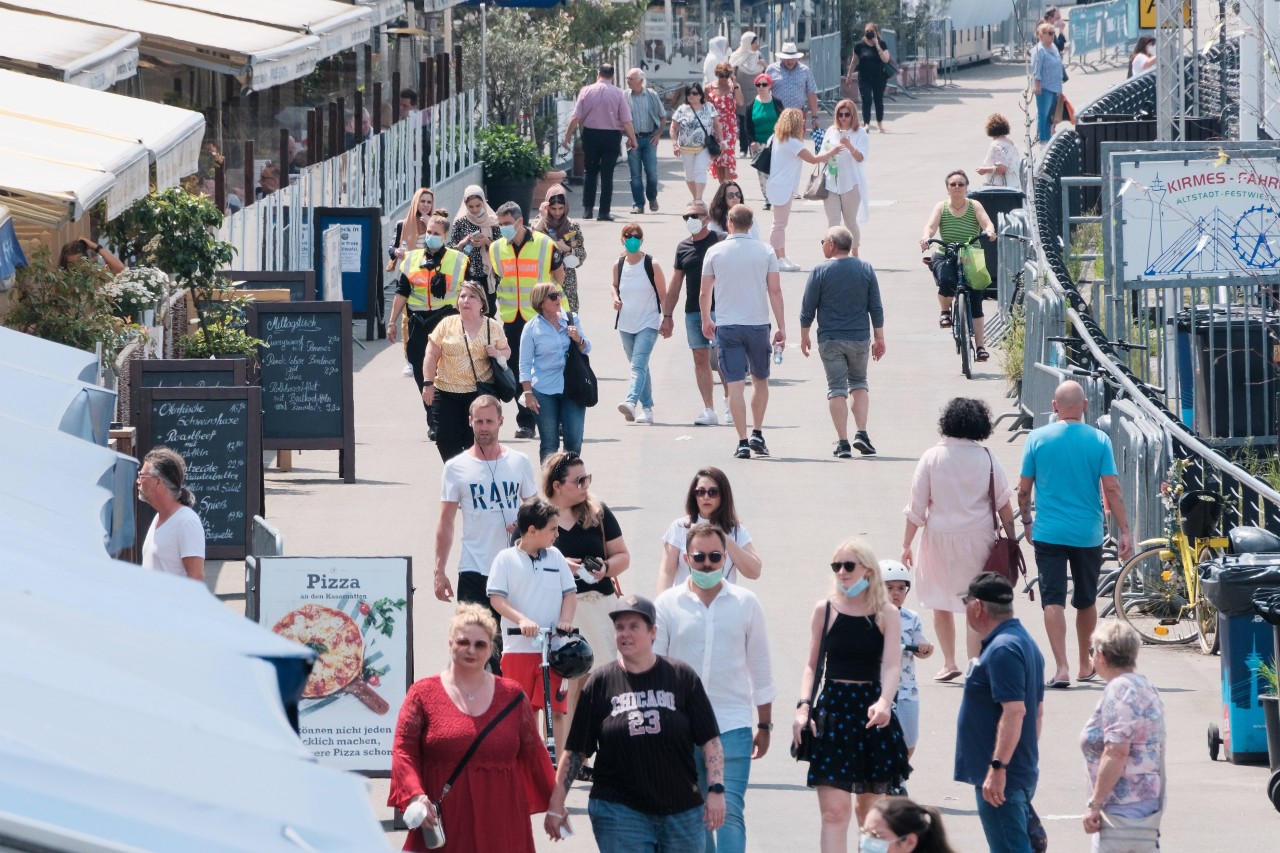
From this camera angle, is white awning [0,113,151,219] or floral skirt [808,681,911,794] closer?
floral skirt [808,681,911,794]

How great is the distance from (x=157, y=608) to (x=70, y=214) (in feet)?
19.6

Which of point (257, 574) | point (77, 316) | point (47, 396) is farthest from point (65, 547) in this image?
point (77, 316)

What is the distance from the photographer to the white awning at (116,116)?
12.5 meters

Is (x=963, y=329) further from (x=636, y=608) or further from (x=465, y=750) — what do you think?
(x=465, y=750)

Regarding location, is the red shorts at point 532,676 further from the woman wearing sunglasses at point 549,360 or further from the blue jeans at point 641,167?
the blue jeans at point 641,167

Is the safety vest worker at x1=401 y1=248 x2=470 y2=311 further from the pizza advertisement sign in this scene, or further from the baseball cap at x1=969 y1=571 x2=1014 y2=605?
the baseball cap at x1=969 y1=571 x2=1014 y2=605

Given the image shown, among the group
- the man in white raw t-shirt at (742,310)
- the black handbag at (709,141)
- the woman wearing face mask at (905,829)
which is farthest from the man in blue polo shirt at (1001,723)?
the black handbag at (709,141)

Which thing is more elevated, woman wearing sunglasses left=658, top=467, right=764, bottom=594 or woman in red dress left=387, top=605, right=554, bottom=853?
woman wearing sunglasses left=658, top=467, right=764, bottom=594

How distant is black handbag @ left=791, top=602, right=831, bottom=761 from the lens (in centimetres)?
829

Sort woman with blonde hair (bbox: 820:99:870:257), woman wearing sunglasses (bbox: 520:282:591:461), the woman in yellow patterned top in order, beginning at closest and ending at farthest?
the woman in yellow patterned top
woman wearing sunglasses (bbox: 520:282:591:461)
woman with blonde hair (bbox: 820:99:870:257)

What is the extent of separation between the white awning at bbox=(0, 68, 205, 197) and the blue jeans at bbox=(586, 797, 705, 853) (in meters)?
6.12

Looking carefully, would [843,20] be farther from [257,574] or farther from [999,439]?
[257,574]

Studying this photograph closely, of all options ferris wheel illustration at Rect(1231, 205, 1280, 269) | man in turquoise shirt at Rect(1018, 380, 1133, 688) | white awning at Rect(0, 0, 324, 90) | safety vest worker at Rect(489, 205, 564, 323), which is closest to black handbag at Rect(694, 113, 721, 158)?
white awning at Rect(0, 0, 324, 90)

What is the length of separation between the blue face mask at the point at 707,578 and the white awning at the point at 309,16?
503 inches
